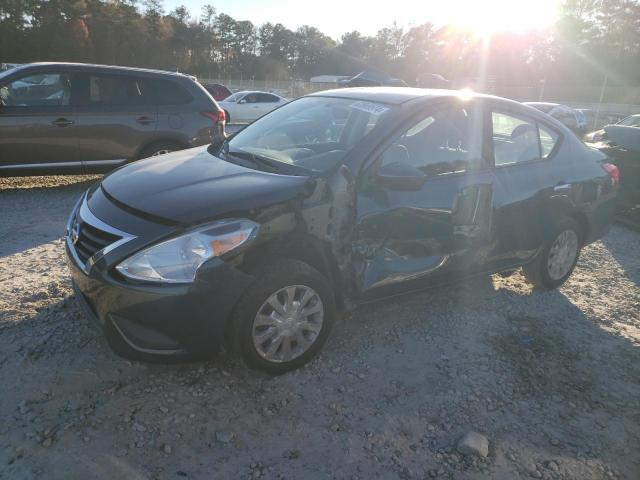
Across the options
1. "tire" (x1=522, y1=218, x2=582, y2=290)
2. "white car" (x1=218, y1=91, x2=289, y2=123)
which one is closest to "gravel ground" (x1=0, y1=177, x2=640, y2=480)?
"tire" (x1=522, y1=218, x2=582, y2=290)

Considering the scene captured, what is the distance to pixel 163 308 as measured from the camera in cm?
256

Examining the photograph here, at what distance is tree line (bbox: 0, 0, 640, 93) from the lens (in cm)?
5331

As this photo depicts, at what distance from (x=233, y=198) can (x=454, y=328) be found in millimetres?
1995

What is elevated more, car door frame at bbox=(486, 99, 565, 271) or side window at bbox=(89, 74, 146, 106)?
side window at bbox=(89, 74, 146, 106)

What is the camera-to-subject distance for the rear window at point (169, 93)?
7135mm

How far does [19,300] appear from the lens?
363 cm

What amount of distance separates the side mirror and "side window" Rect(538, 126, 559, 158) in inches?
66.1

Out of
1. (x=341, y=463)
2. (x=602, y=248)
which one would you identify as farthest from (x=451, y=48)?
(x=341, y=463)

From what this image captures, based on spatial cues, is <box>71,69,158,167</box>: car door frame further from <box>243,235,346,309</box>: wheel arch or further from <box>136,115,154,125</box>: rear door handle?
<box>243,235,346,309</box>: wheel arch

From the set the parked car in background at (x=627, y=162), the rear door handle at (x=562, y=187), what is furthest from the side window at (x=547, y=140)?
the parked car in background at (x=627, y=162)

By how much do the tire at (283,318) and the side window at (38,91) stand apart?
17.2 feet

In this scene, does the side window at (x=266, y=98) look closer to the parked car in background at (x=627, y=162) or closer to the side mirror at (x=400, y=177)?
the parked car in background at (x=627, y=162)

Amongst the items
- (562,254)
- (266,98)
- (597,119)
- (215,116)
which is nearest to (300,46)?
(597,119)

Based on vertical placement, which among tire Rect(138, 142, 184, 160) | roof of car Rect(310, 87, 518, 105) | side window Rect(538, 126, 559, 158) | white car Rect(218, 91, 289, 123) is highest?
roof of car Rect(310, 87, 518, 105)
